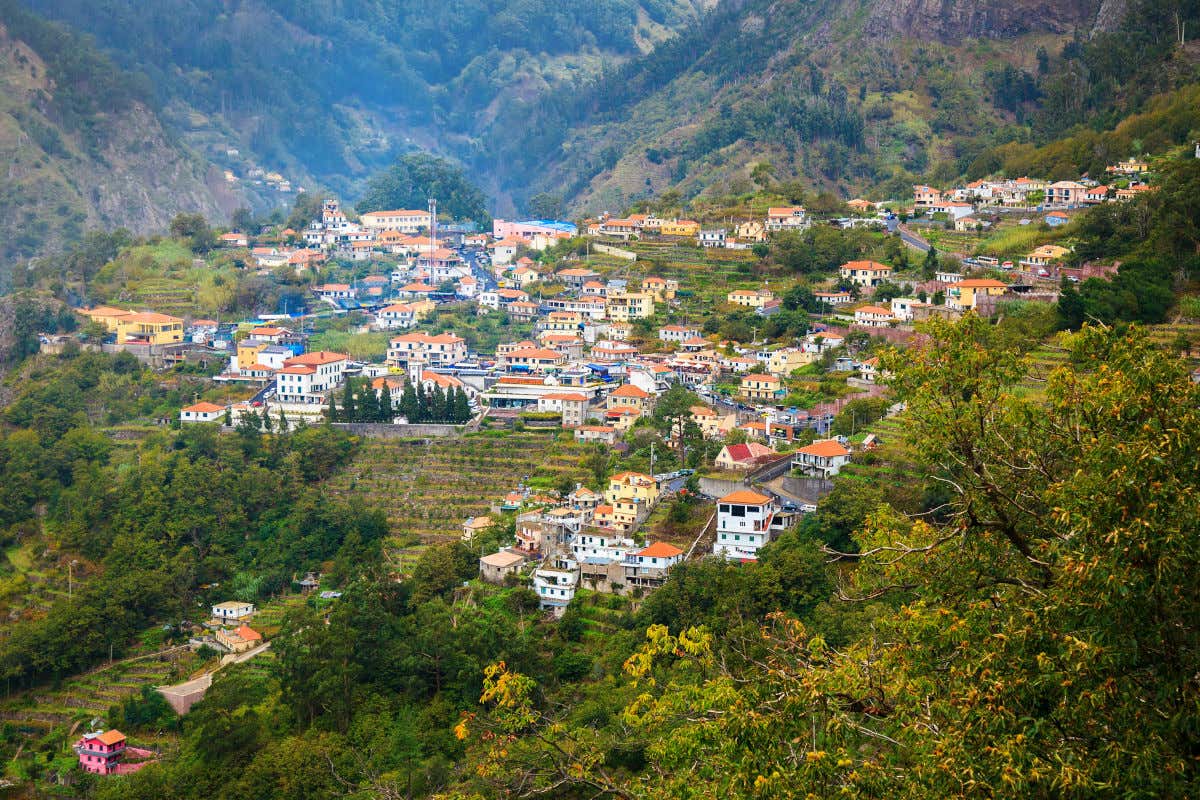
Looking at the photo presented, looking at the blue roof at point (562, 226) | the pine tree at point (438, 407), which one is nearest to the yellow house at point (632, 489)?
the pine tree at point (438, 407)

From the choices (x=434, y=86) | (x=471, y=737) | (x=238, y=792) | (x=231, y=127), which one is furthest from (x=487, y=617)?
(x=434, y=86)

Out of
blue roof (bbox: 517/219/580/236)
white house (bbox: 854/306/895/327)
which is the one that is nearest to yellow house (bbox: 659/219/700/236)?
blue roof (bbox: 517/219/580/236)

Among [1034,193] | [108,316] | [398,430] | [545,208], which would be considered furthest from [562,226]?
[398,430]

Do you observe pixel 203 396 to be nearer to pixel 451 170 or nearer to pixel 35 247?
pixel 451 170

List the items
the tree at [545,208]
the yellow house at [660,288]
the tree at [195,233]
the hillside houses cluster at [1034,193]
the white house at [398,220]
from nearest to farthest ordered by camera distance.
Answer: the hillside houses cluster at [1034,193], the yellow house at [660,288], the tree at [195,233], the white house at [398,220], the tree at [545,208]

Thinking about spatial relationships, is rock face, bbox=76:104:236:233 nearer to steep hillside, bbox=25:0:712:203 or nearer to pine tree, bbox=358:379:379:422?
steep hillside, bbox=25:0:712:203

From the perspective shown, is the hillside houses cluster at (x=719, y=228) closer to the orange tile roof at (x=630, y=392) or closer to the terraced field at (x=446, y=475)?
the orange tile roof at (x=630, y=392)
